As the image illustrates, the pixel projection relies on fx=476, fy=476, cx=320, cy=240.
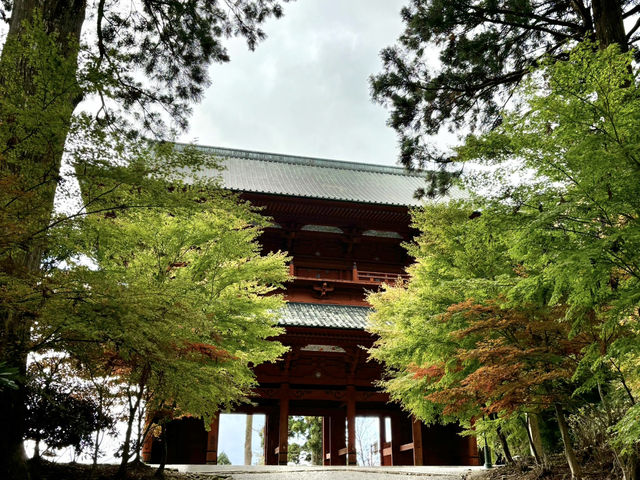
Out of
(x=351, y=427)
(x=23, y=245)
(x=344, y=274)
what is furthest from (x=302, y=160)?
(x=23, y=245)

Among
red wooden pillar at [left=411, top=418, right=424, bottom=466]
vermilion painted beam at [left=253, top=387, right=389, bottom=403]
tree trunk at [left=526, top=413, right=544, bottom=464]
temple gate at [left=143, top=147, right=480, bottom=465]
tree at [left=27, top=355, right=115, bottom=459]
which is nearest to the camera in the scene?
tree at [left=27, top=355, right=115, bottom=459]

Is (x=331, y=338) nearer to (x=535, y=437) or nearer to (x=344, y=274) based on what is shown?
(x=344, y=274)

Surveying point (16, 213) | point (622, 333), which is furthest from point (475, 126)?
point (16, 213)

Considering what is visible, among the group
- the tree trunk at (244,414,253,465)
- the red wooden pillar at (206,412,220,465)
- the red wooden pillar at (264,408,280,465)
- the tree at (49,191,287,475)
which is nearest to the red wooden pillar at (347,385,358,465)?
the red wooden pillar at (206,412,220,465)

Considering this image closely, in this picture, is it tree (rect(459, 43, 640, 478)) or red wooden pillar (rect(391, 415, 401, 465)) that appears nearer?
tree (rect(459, 43, 640, 478))

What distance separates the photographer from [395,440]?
1513 centimetres

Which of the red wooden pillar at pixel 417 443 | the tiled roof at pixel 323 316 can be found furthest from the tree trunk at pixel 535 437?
the red wooden pillar at pixel 417 443

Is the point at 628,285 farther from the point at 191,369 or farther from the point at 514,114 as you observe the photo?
the point at 191,369

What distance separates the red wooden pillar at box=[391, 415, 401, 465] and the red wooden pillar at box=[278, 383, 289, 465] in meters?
4.25

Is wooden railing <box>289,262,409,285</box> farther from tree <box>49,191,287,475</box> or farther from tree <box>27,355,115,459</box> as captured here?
tree <box>27,355,115,459</box>

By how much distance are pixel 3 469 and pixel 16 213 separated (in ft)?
9.81

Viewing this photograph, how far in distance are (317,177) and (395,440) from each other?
11622mm

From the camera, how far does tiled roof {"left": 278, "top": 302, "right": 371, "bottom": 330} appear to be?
11812 mm

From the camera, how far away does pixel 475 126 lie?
857 centimetres
